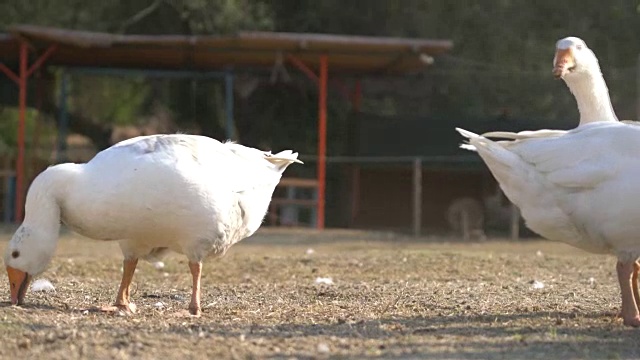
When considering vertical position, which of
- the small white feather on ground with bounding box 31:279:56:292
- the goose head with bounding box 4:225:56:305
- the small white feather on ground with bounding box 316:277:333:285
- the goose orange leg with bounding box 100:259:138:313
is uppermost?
the goose head with bounding box 4:225:56:305

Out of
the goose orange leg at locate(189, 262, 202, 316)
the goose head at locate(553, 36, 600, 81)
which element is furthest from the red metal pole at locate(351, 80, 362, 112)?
the goose orange leg at locate(189, 262, 202, 316)

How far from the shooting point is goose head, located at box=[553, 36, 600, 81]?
30.3 ft

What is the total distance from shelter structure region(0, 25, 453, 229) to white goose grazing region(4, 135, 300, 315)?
11.2 m

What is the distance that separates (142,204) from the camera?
289 inches

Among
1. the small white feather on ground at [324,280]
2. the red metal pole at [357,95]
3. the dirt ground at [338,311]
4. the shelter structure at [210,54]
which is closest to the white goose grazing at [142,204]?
the dirt ground at [338,311]

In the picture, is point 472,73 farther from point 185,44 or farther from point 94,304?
point 94,304

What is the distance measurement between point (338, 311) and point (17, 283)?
2.32 meters

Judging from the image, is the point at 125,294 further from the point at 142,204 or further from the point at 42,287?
the point at 42,287

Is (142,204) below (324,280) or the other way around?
the other way around

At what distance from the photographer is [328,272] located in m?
12.0

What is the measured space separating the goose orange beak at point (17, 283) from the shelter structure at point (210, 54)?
11.5 meters

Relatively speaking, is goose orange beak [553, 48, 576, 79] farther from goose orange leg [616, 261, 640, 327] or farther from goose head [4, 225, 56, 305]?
goose head [4, 225, 56, 305]

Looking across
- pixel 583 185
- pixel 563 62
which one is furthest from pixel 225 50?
pixel 583 185

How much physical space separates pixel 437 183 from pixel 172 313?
1502cm
